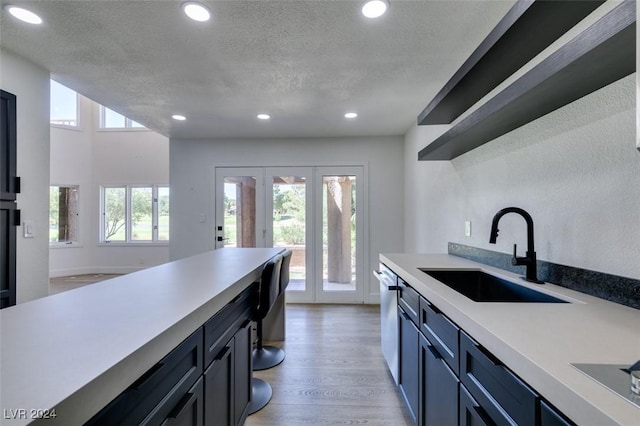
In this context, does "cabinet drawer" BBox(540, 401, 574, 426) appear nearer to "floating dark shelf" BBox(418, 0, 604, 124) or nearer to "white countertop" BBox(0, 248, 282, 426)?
"white countertop" BBox(0, 248, 282, 426)

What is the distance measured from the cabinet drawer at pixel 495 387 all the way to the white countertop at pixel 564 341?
38 mm

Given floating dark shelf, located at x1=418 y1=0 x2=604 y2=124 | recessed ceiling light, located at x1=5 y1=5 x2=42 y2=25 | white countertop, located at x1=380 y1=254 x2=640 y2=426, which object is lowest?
white countertop, located at x1=380 y1=254 x2=640 y2=426

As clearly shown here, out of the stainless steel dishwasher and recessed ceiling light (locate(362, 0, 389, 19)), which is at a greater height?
recessed ceiling light (locate(362, 0, 389, 19))

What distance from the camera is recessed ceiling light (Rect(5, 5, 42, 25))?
167 centimetres

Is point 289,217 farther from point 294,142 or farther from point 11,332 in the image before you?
point 11,332

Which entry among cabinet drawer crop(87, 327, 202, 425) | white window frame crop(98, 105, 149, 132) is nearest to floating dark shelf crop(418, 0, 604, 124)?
cabinet drawer crop(87, 327, 202, 425)

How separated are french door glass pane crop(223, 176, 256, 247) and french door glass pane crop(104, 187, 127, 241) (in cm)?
382

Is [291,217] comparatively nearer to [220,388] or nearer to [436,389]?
[220,388]

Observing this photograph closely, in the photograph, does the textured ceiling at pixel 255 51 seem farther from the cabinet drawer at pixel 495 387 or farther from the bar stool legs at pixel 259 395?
the bar stool legs at pixel 259 395

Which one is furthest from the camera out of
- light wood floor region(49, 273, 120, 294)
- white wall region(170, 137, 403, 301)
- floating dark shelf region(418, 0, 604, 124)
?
light wood floor region(49, 273, 120, 294)

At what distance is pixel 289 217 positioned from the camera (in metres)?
4.52

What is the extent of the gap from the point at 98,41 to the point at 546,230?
9.71ft

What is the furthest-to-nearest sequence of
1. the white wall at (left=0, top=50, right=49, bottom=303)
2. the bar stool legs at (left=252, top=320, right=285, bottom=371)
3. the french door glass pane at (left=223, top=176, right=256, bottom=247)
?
1. the french door glass pane at (left=223, top=176, right=256, bottom=247)
2. the bar stool legs at (left=252, top=320, right=285, bottom=371)
3. the white wall at (left=0, top=50, right=49, bottom=303)

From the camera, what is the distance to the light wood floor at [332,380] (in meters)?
1.94
